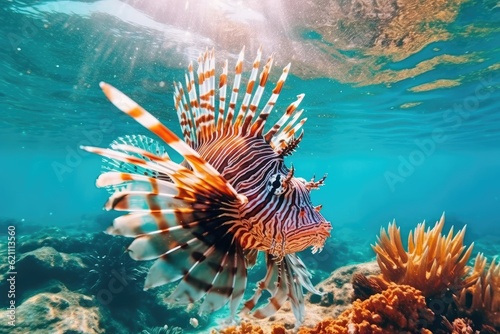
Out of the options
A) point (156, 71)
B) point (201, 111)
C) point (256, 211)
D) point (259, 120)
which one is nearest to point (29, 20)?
point (156, 71)

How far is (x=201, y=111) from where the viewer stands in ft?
10.2

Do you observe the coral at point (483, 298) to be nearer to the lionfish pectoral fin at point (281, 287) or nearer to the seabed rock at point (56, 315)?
the lionfish pectoral fin at point (281, 287)

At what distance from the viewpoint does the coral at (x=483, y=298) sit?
355 centimetres

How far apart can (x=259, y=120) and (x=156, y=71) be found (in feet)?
41.2

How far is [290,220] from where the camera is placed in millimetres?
1943

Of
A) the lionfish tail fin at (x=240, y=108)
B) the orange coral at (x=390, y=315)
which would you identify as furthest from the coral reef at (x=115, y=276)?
the orange coral at (x=390, y=315)

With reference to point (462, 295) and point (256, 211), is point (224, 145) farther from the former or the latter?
point (462, 295)

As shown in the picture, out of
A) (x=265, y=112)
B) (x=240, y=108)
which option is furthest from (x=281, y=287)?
(x=240, y=108)

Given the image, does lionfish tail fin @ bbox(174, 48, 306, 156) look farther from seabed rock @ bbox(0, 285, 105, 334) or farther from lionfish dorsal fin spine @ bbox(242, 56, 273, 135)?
seabed rock @ bbox(0, 285, 105, 334)

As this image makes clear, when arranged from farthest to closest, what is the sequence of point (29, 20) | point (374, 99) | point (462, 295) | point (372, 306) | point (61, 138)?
point (61, 138) < point (374, 99) < point (29, 20) < point (462, 295) < point (372, 306)

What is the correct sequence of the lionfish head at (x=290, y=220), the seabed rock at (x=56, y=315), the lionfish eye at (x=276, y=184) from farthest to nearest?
the seabed rock at (x=56, y=315) → the lionfish eye at (x=276, y=184) → the lionfish head at (x=290, y=220)

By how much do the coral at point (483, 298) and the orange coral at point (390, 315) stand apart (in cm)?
63

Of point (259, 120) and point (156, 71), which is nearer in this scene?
point (259, 120)

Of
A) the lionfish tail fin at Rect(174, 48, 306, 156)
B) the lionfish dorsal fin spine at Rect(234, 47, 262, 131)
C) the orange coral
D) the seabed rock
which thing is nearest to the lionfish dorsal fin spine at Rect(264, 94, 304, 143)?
the lionfish tail fin at Rect(174, 48, 306, 156)
